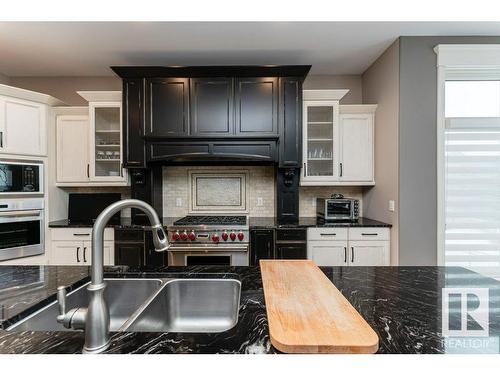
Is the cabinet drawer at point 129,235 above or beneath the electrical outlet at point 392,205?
beneath

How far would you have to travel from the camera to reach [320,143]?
10.8ft

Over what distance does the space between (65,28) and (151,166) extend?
59.0 inches

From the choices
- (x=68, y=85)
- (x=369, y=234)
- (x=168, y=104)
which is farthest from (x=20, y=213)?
(x=369, y=234)

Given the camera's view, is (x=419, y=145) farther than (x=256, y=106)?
No

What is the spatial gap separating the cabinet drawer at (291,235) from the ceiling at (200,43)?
1904mm

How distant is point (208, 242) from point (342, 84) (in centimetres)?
262

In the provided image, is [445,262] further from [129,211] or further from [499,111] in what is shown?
[129,211]

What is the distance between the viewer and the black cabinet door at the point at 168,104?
3082mm

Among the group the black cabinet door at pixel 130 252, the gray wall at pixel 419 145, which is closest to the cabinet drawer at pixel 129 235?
the black cabinet door at pixel 130 252

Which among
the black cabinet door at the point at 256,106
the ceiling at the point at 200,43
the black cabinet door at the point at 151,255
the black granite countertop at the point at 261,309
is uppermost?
the ceiling at the point at 200,43

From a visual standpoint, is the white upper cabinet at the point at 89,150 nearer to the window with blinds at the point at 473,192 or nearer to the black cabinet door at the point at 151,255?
the black cabinet door at the point at 151,255

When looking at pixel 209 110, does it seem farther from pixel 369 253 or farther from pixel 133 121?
pixel 369 253

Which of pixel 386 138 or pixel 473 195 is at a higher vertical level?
pixel 386 138

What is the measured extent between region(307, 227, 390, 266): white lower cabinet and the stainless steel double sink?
1.82 meters
